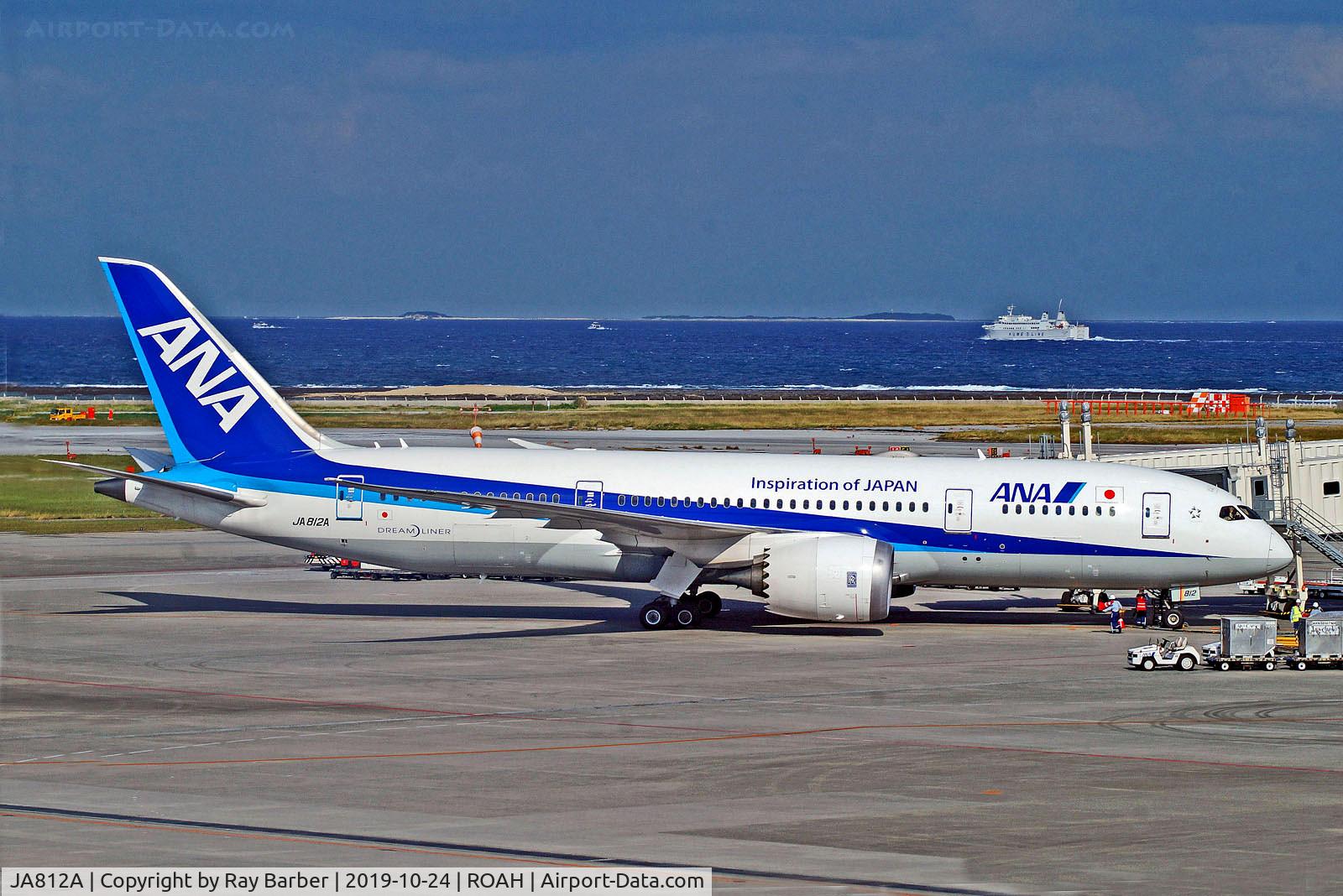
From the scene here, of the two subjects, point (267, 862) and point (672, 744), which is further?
point (672, 744)

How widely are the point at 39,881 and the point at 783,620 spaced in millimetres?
28136

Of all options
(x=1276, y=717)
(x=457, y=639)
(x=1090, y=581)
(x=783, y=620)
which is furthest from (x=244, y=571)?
(x=1276, y=717)

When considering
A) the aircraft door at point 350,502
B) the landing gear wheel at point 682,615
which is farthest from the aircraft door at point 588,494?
the aircraft door at point 350,502

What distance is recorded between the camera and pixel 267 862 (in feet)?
61.9

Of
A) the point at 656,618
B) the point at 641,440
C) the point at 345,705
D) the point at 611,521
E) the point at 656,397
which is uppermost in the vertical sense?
the point at 656,397

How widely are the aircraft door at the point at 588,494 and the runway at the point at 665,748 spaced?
3.58 meters

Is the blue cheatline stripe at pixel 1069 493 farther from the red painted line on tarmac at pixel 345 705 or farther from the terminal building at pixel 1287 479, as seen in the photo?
the red painted line on tarmac at pixel 345 705

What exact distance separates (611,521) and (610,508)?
4.23 feet

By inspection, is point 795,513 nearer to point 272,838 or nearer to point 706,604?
point 706,604

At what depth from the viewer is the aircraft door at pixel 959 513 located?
41.6m

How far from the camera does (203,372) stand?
44.4 m

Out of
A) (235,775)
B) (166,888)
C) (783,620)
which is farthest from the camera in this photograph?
(783,620)

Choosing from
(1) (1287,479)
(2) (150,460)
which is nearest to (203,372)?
(2) (150,460)

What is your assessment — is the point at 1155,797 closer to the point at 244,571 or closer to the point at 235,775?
the point at 235,775
